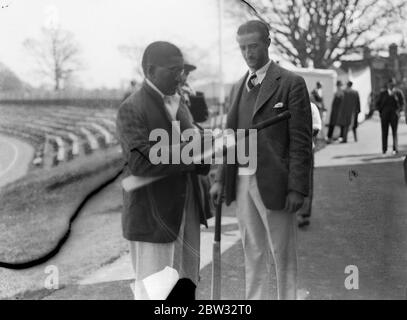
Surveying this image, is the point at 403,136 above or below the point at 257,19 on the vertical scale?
below

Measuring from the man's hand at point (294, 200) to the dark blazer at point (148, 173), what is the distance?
0.30m

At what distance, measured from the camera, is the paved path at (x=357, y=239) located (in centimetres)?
211

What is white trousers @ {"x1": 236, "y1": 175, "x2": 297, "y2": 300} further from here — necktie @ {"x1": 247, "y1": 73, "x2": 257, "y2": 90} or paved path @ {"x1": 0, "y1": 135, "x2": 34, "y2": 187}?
paved path @ {"x1": 0, "y1": 135, "x2": 34, "y2": 187}

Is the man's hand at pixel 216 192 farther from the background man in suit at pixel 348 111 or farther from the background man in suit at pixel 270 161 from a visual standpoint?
the background man in suit at pixel 348 111

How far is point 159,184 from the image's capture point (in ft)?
6.10

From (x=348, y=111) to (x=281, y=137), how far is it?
1.21 ft

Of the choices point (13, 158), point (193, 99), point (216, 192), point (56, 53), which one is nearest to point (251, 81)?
point (193, 99)

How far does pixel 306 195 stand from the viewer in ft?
6.21

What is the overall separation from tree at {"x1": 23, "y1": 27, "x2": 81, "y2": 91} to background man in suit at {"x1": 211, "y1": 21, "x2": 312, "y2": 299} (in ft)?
1.93

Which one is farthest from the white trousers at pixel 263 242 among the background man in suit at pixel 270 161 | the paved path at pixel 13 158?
the paved path at pixel 13 158

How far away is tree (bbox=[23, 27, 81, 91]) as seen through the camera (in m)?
1.93

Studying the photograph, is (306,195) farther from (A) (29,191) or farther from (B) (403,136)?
(A) (29,191)

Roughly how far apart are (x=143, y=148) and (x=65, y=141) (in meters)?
0.43
